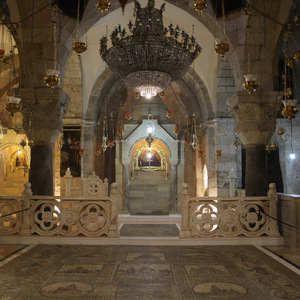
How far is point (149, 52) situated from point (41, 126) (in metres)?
2.86

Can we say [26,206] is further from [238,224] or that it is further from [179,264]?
[238,224]

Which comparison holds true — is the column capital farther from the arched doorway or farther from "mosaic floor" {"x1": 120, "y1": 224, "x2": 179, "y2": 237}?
the arched doorway

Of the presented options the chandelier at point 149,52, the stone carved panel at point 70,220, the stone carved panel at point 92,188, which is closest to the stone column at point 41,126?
the stone carved panel at point 70,220

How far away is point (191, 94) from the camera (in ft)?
45.8

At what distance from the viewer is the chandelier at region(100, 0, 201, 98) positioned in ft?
19.8

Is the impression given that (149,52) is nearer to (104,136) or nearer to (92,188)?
(92,188)

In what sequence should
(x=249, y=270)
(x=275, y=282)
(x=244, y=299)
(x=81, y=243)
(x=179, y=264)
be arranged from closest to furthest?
1. (x=244, y=299)
2. (x=275, y=282)
3. (x=249, y=270)
4. (x=179, y=264)
5. (x=81, y=243)

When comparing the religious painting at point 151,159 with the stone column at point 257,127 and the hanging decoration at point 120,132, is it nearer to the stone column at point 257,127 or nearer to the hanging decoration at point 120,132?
the hanging decoration at point 120,132

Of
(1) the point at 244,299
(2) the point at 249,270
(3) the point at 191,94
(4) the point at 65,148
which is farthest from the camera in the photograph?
(3) the point at 191,94

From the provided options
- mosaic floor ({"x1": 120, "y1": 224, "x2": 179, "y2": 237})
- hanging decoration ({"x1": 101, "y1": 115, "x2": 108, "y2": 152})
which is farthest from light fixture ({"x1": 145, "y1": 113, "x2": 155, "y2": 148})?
mosaic floor ({"x1": 120, "y1": 224, "x2": 179, "y2": 237})

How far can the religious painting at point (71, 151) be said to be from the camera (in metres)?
12.6

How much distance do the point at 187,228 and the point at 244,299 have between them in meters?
2.75

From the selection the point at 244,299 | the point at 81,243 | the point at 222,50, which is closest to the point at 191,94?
the point at 222,50

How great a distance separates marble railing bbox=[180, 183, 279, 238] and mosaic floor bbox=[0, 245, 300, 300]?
0.51 metres
